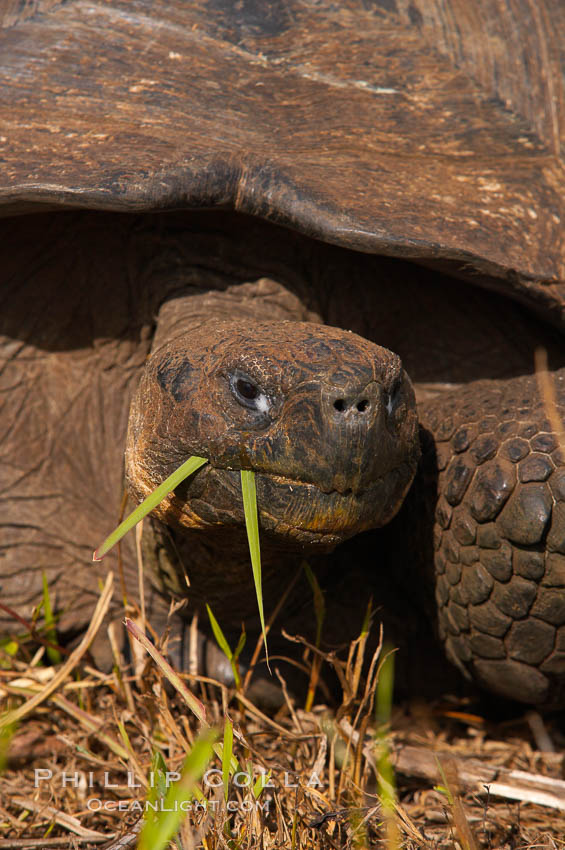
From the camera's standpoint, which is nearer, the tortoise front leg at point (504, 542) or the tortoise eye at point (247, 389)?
the tortoise eye at point (247, 389)

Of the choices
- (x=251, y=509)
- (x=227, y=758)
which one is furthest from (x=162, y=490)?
(x=227, y=758)

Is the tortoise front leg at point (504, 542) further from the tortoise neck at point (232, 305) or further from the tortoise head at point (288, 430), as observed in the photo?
the tortoise neck at point (232, 305)

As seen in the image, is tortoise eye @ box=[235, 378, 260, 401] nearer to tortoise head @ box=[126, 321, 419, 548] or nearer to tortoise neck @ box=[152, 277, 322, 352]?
tortoise head @ box=[126, 321, 419, 548]

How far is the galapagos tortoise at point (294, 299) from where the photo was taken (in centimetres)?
161

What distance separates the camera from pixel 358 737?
5.93 feet

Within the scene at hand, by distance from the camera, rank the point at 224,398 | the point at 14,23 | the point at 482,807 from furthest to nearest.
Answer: the point at 14,23
the point at 482,807
the point at 224,398

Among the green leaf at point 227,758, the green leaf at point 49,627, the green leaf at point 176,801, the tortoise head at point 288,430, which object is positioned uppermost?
the tortoise head at point 288,430

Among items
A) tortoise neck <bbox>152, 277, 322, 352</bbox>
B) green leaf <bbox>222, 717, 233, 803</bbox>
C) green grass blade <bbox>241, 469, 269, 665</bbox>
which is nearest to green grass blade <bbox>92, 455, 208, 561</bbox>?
green grass blade <bbox>241, 469, 269, 665</bbox>

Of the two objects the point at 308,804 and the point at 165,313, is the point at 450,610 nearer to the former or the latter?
the point at 308,804

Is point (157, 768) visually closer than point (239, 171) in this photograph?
Yes

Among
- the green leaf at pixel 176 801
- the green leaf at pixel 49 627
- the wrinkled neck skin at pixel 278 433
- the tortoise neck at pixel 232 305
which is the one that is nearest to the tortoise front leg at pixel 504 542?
the wrinkled neck skin at pixel 278 433

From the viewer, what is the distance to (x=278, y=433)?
4.95 ft

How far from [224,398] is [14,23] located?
4.71 ft

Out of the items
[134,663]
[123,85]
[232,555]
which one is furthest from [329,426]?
[123,85]
